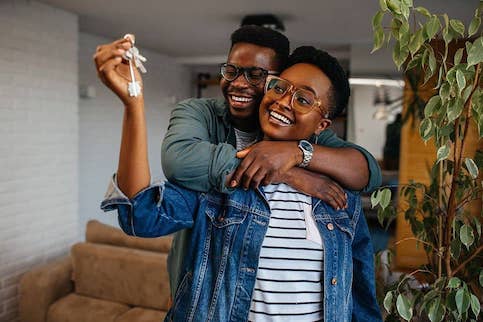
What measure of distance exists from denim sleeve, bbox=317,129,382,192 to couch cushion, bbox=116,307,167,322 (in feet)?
6.44

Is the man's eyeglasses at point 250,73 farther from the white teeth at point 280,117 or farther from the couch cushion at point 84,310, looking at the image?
the couch cushion at point 84,310

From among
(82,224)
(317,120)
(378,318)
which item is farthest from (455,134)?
(82,224)

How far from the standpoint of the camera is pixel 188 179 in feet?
3.01

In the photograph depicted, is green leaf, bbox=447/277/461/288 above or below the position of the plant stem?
below

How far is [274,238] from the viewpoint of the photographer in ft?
3.15

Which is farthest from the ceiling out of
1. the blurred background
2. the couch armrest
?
Answer: the couch armrest

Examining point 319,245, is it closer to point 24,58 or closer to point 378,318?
point 378,318

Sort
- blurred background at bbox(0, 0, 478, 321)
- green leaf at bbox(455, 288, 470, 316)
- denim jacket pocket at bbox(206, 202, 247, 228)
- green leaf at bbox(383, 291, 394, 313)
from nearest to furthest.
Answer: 1. denim jacket pocket at bbox(206, 202, 247, 228)
2. green leaf at bbox(455, 288, 470, 316)
3. green leaf at bbox(383, 291, 394, 313)
4. blurred background at bbox(0, 0, 478, 321)

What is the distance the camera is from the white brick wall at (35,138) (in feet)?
9.99

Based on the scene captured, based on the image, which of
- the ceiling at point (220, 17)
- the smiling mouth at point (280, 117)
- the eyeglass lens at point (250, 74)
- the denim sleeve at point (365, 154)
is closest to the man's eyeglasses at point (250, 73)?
the eyeglass lens at point (250, 74)

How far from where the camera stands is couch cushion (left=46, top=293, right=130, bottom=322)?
2.81 metres

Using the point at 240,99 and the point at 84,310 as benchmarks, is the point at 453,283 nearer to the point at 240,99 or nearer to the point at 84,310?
the point at 240,99

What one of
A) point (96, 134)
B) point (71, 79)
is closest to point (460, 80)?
point (71, 79)

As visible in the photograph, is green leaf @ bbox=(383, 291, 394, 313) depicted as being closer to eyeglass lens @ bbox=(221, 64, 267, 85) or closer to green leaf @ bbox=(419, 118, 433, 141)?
green leaf @ bbox=(419, 118, 433, 141)
